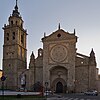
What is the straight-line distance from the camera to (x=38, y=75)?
68438 millimetres

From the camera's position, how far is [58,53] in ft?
221

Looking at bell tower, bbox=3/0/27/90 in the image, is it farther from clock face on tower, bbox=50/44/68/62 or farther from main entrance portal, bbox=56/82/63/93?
main entrance portal, bbox=56/82/63/93

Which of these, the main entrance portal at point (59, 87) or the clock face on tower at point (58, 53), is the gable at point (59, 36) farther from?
the main entrance portal at point (59, 87)

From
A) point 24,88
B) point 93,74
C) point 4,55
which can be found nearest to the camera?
point 93,74

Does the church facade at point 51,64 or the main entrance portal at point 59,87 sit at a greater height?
the church facade at point 51,64

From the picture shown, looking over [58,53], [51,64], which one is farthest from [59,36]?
[51,64]

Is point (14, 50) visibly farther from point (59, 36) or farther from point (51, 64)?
point (59, 36)

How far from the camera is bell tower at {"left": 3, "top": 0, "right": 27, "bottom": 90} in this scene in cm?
7075

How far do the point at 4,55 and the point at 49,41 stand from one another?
14036 mm

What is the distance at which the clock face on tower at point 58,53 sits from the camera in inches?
2611

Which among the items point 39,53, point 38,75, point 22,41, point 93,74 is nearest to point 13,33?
point 22,41

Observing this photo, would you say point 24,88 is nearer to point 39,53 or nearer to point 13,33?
point 39,53

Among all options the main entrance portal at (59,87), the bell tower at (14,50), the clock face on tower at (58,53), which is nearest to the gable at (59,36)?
the clock face on tower at (58,53)

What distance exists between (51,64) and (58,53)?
3320mm
